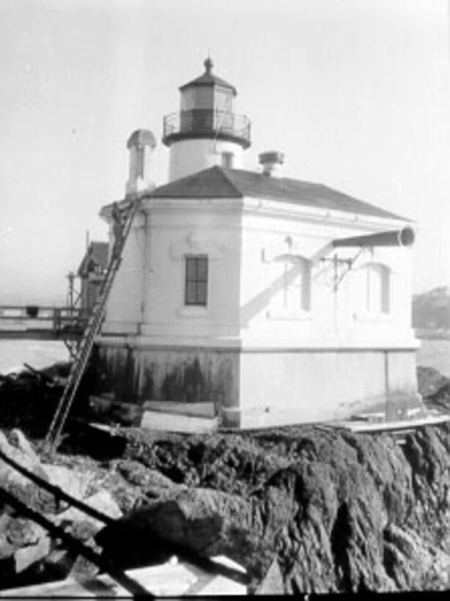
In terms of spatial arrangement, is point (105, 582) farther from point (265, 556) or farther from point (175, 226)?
point (175, 226)

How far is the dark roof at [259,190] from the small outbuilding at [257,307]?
0.18ft

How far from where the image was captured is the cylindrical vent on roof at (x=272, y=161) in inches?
616

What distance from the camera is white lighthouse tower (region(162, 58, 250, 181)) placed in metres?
17.4

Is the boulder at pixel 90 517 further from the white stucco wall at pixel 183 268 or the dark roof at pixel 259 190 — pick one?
the dark roof at pixel 259 190

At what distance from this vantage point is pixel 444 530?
11.3 m

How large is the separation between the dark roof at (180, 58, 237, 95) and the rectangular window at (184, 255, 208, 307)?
310 inches

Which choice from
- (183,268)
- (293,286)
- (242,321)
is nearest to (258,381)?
(242,321)

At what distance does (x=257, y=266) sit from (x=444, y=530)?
673 centimetres

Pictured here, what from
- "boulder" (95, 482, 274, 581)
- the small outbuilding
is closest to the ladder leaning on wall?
the small outbuilding

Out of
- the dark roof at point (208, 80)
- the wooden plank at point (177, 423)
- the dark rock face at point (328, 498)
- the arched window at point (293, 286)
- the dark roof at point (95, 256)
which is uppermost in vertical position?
the dark roof at point (208, 80)

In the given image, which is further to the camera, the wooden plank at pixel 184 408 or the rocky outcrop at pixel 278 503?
the wooden plank at pixel 184 408

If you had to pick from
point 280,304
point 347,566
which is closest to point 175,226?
point 280,304

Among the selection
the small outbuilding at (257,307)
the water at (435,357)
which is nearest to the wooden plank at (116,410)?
the small outbuilding at (257,307)

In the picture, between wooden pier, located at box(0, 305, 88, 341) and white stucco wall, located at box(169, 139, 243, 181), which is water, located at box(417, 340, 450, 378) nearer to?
white stucco wall, located at box(169, 139, 243, 181)
